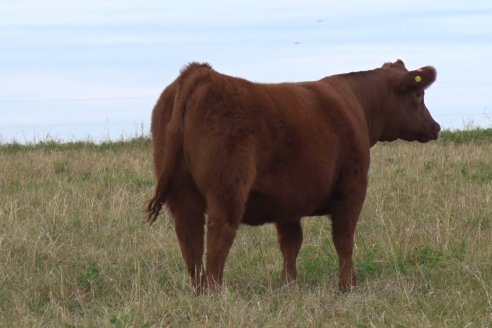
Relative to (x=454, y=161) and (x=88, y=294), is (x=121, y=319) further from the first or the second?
(x=454, y=161)

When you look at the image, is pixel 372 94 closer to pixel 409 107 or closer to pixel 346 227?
pixel 409 107

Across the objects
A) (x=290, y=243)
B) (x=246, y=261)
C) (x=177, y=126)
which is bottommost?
(x=246, y=261)

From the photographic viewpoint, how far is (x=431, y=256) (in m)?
6.78

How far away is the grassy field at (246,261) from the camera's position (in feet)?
17.6

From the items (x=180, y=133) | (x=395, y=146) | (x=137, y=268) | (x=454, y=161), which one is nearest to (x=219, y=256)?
(x=180, y=133)

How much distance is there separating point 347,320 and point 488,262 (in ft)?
5.18

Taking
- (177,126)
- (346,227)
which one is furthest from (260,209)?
(346,227)

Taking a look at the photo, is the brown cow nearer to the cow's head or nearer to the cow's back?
the cow's back

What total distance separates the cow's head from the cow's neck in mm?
62

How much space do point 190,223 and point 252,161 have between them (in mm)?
584

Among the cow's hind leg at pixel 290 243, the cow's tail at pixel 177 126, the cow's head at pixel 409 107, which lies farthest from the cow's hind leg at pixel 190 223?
the cow's head at pixel 409 107

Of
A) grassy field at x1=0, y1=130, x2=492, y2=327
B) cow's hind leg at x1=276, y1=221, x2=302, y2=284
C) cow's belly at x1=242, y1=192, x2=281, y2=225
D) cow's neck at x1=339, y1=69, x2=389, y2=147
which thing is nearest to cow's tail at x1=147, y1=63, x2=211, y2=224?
cow's belly at x1=242, y1=192, x2=281, y2=225

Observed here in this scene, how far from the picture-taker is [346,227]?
6461 millimetres

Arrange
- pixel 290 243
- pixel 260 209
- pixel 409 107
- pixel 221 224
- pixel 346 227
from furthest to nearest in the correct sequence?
pixel 409 107, pixel 290 243, pixel 346 227, pixel 260 209, pixel 221 224
